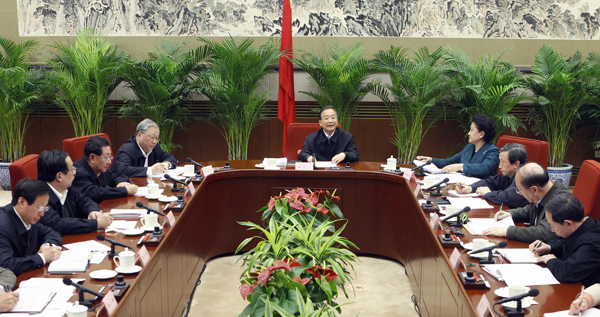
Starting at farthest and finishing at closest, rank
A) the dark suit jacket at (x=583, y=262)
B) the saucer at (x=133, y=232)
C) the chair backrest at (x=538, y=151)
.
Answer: the chair backrest at (x=538, y=151), the saucer at (x=133, y=232), the dark suit jacket at (x=583, y=262)

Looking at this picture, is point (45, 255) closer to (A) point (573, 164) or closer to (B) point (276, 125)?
(B) point (276, 125)

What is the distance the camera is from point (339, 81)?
635 centimetres

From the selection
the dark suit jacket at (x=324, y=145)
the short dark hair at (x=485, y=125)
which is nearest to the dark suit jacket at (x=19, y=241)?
the dark suit jacket at (x=324, y=145)

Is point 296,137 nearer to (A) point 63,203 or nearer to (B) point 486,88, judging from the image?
(B) point 486,88

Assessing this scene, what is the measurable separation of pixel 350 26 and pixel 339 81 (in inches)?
38.5

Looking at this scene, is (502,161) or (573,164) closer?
(502,161)

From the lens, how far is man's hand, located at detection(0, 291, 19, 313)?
1931mm

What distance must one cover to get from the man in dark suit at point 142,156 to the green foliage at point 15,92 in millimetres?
2399

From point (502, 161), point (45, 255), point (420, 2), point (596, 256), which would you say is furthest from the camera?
point (420, 2)

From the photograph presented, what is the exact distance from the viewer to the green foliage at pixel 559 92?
6.17 m

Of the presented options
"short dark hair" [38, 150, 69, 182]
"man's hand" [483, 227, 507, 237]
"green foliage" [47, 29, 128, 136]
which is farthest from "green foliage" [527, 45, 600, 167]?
"short dark hair" [38, 150, 69, 182]

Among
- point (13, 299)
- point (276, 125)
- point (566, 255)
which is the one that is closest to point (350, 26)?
point (276, 125)

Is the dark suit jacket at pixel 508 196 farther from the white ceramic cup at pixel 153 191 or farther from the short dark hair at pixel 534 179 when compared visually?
the white ceramic cup at pixel 153 191

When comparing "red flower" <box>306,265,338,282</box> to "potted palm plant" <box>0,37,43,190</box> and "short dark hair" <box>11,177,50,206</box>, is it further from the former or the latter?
"potted palm plant" <box>0,37,43,190</box>
